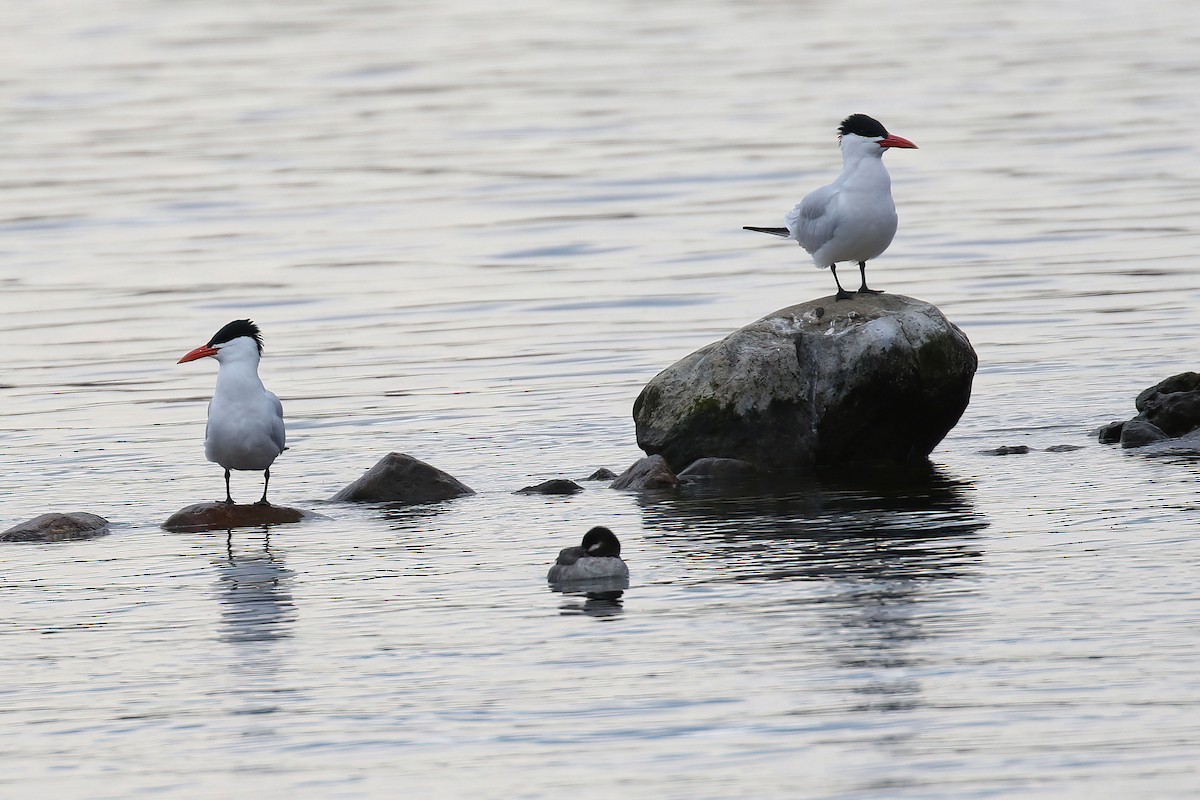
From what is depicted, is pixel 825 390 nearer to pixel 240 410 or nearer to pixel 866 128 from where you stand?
pixel 866 128

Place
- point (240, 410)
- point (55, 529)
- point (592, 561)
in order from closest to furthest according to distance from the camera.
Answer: point (592, 561) < point (55, 529) < point (240, 410)

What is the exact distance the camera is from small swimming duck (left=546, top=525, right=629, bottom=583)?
35.7 ft

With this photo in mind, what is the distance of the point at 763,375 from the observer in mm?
14375

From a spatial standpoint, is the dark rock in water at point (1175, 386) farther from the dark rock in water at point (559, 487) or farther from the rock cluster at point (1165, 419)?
the dark rock in water at point (559, 487)

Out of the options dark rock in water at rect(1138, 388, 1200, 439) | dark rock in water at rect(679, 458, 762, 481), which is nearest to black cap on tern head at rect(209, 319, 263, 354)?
dark rock in water at rect(679, 458, 762, 481)

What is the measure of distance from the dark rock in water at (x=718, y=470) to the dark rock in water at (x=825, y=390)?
0.70ft

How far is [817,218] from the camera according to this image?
583 inches

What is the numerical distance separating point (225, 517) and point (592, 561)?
139 inches

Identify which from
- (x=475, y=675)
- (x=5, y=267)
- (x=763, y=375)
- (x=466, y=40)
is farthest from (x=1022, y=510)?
(x=466, y=40)

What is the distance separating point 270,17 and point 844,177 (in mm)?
53720

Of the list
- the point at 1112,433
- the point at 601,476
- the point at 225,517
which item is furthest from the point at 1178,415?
the point at 225,517

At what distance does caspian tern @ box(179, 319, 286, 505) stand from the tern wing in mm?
4107

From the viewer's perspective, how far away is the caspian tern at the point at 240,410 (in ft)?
43.9

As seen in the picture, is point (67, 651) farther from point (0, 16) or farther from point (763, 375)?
point (0, 16)
